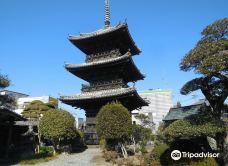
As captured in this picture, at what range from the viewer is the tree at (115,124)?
25016 millimetres

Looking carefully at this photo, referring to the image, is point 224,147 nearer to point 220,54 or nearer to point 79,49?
point 220,54

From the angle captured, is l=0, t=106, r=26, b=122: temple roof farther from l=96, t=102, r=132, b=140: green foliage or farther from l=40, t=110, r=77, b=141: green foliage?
l=96, t=102, r=132, b=140: green foliage

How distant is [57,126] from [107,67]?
10.8 m

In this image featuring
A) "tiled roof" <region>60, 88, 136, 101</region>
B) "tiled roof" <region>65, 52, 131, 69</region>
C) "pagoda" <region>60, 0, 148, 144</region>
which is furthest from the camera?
"pagoda" <region>60, 0, 148, 144</region>

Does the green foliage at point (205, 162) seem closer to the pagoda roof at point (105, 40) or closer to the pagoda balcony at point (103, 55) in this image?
the pagoda balcony at point (103, 55)

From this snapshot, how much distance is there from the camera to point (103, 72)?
35.4 meters

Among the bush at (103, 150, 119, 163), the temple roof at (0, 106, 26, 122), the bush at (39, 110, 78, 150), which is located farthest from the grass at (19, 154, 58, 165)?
the bush at (103, 150, 119, 163)

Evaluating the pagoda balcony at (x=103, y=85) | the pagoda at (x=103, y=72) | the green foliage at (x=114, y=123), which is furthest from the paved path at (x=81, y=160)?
the pagoda balcony at (x=103, y=85)

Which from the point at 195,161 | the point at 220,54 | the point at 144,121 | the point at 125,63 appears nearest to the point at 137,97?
the point at 125,63

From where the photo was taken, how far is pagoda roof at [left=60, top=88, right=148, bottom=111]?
31381 mm

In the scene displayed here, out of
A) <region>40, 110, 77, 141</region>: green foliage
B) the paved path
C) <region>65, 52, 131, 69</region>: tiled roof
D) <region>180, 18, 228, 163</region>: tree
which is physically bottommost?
the paved path

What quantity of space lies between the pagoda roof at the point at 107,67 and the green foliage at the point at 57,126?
8139 millimetres

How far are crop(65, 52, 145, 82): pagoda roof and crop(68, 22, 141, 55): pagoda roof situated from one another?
9.52 ft

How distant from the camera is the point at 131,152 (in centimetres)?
2875
